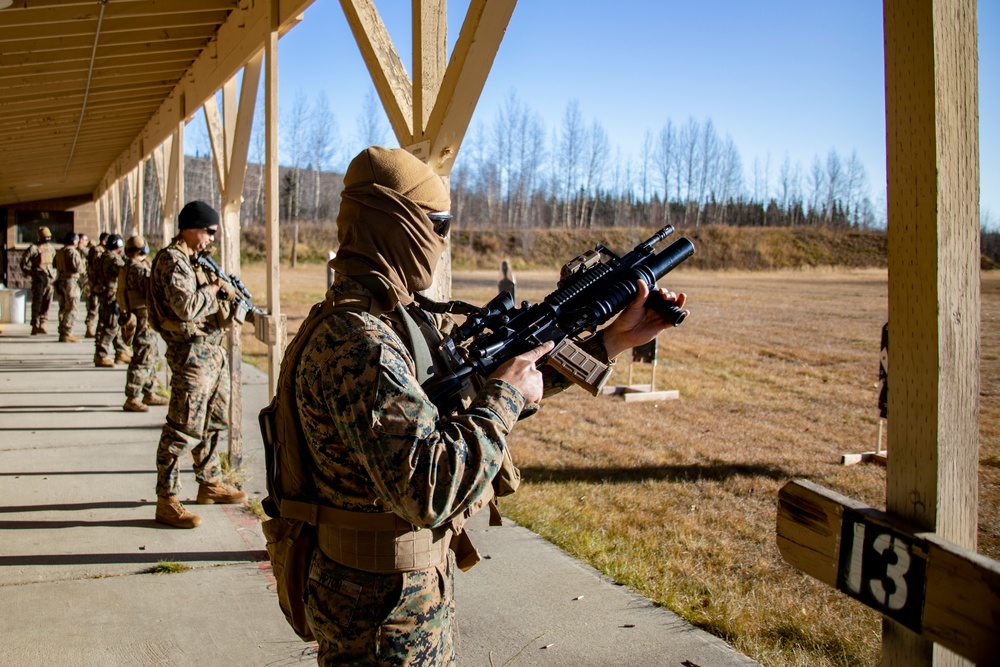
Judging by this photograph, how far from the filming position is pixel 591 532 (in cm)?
473

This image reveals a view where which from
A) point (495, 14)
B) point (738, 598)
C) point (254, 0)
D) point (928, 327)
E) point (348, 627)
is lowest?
point (738, 598)

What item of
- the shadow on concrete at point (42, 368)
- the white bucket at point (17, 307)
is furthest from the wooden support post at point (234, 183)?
the white bucket at point (17, 307)

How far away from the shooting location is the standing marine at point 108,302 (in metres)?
10.5

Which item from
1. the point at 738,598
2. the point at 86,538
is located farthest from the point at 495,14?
the point at 86,538

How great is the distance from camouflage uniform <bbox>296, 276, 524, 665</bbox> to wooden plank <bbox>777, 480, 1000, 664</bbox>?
644 millimetres

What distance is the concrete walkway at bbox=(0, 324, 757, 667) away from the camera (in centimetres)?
322

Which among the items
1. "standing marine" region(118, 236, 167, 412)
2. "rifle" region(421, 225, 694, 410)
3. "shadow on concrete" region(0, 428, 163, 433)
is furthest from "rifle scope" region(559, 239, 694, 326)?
"standing marine" region(118, 236, 167, 412)

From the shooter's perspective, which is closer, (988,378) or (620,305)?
(620,305)

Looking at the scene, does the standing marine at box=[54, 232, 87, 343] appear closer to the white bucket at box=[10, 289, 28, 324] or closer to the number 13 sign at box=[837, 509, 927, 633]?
the white bucket at box=[10, 289, 28, 324]

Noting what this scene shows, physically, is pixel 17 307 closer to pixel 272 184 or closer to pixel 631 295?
pixel 272 184

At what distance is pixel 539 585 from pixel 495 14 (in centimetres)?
266

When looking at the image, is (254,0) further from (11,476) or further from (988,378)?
(988,378)

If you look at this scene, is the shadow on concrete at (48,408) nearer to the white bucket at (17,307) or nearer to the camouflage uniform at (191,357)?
the camouflage uniform at (191,357)

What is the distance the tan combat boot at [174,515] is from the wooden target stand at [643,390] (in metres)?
5.65
